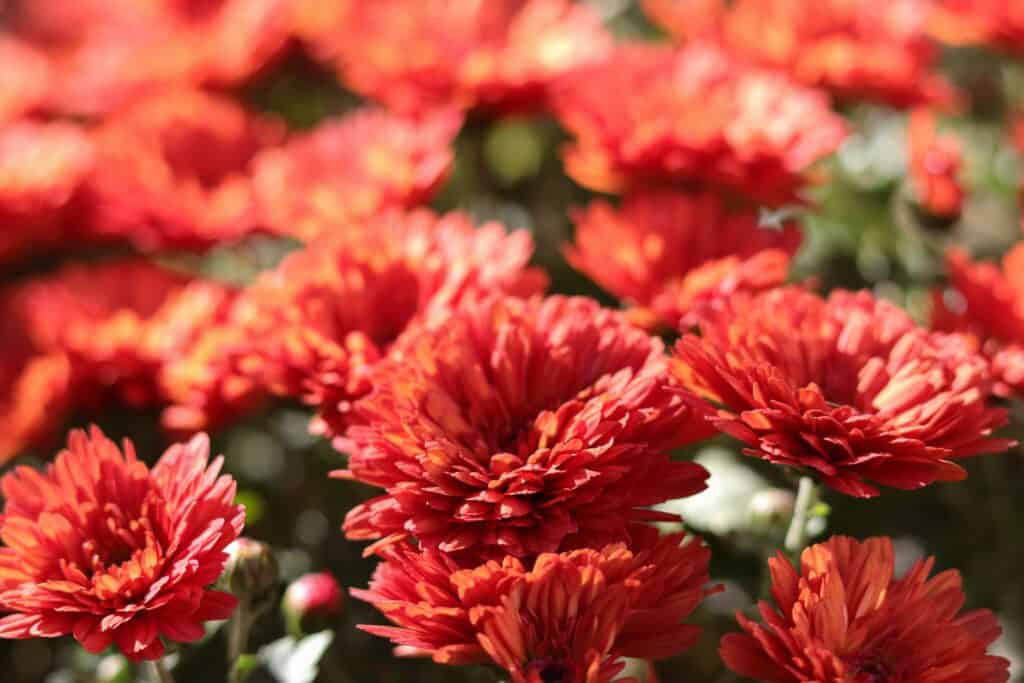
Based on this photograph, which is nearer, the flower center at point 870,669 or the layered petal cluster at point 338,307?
the flower center at point 870,669

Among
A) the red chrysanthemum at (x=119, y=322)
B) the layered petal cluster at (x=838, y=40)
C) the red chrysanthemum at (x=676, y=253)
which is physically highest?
A: the layered petal cluster at (x=838, y=40)

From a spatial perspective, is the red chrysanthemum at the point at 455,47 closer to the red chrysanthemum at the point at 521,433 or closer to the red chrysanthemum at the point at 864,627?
the red chrysanthemum at the point at 521,433

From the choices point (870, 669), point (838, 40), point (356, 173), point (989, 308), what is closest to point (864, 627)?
point (870, 669)

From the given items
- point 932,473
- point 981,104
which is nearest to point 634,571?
point 932,473

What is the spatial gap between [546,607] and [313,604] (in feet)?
0.75

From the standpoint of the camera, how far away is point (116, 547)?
2.29 feet

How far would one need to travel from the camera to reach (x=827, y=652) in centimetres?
57

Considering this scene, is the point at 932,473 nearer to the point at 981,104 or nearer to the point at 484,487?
the point at 484,487

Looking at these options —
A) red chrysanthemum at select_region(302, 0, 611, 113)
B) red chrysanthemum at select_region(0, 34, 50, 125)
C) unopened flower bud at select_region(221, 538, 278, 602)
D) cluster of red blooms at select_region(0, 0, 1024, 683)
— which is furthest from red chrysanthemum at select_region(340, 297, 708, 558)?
red chrysanthemum at select_region(0, 34, 50, 125)

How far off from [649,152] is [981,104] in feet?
1.96

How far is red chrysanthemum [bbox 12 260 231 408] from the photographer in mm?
971

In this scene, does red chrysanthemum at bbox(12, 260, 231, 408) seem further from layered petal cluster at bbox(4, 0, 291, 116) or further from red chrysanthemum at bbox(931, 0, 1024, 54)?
red chrysanthemum at bbox(931, 0, 1024, 54)

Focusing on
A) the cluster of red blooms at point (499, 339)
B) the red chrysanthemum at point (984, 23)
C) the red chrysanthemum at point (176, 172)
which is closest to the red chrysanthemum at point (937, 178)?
the cluster of red blooms at point (499, 339)

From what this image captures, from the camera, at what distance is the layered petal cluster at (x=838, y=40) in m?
1.15
